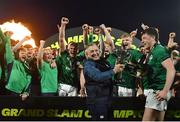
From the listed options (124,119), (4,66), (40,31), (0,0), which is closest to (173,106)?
(124,119)

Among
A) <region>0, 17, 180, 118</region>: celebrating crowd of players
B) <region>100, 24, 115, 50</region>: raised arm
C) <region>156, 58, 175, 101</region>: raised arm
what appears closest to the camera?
<region>156, 58, 175, 101</region>: raised arm

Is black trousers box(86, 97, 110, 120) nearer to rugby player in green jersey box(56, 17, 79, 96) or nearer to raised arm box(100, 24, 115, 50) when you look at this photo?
rugby player in green jersey box(56, 17, 79, 96)

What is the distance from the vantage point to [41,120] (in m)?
3.75

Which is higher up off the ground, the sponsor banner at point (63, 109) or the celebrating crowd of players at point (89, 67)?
the celebrating crowd of players at point (89, 67)

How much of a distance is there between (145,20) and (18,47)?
1382 millimetres

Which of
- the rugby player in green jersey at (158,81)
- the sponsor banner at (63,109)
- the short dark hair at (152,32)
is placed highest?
the short dark hair at (152,32)

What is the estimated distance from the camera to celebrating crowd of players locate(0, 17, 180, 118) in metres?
3.67

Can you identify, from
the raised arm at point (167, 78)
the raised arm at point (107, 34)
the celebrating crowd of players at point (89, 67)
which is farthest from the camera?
the raised arm at point (107, 34)

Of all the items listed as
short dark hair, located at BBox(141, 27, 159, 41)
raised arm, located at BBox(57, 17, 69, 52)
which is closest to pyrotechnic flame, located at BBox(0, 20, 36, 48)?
raised arm, located at BBox(57, 17, 69, 52)

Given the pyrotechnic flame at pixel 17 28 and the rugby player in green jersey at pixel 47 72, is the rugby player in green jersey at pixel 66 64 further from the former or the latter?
the pyrotechnic flame at pixel 17 28

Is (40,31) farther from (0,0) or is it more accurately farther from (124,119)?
(124,119)

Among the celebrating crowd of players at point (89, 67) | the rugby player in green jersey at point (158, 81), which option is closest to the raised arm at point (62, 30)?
the celebrating crowd of players at point (89, 67)

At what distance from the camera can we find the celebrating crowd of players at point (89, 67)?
12.0ft

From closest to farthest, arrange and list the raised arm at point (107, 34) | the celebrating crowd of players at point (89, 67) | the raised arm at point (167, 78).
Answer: the raised arm at point (167, 78) → the celebrating crowd of players at point (89, 67) → the raised arm at point (107, 34)
